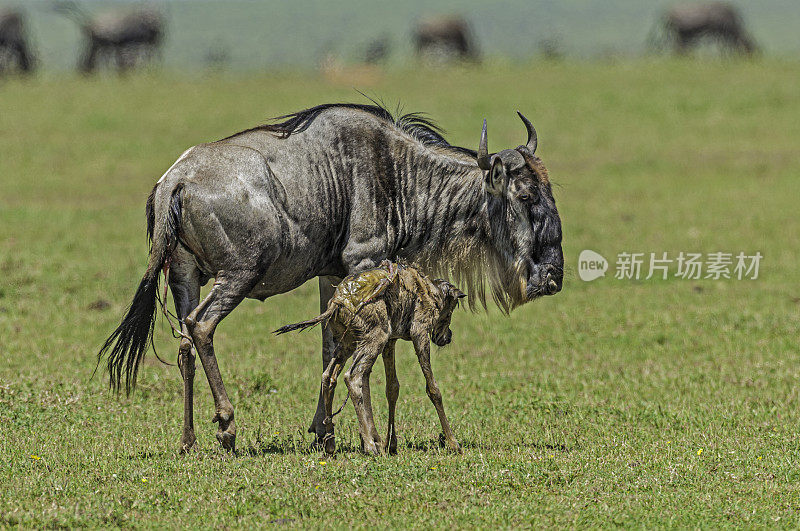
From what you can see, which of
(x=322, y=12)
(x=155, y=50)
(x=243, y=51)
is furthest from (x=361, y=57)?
(x=322, y=12)

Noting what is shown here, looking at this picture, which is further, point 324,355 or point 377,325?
point 324,355

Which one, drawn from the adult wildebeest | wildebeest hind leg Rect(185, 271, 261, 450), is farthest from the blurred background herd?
wildebeest hind leg Rect(185, 271, 261, 450)

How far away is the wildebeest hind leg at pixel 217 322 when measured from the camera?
803 cm

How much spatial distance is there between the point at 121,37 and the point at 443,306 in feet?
111

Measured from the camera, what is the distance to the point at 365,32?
385 feet

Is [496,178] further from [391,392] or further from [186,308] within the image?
[186,308]

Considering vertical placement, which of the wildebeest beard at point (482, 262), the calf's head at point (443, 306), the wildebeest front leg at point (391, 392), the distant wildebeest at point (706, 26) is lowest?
the wildebeest front leg at point (391, 392)

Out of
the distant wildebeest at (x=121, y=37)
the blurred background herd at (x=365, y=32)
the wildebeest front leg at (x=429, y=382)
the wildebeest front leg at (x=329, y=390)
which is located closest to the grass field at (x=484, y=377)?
the wildebeest front leg at (x=329, y=390)

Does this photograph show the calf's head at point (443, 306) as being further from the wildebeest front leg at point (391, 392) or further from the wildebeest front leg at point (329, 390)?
the wildebeest front leg at point (329, 390)

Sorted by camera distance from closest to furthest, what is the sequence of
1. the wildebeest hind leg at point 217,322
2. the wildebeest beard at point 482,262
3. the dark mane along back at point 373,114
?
Answer: 1. the wildebeest hind leg at point 217,322
2. the dark mane along back at point 373,114
3. the wildebeest beard at point 482,262

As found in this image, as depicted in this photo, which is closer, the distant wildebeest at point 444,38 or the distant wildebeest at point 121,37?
the distant wildebeest at point 121,37

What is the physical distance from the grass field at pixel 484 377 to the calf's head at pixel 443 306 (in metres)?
0.91

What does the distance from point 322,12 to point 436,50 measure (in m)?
91.2

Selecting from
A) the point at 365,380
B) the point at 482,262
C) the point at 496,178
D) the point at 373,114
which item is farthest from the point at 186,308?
the point at 496,178
